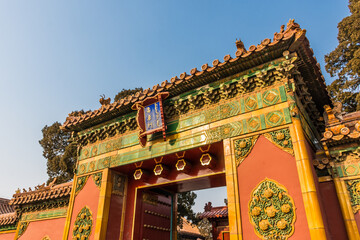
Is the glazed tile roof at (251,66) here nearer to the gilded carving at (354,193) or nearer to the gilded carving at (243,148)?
the gilded carving at (243,148)

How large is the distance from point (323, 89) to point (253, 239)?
14.2 feet

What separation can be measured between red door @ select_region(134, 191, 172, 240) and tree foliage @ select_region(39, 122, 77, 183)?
10.2m

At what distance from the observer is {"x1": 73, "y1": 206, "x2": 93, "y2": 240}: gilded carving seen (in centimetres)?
762

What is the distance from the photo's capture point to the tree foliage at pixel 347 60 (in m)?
11.1

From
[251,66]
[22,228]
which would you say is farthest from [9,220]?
[251,66]

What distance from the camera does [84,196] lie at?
825 centimetres

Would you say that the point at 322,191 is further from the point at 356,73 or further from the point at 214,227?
the point at 214,227

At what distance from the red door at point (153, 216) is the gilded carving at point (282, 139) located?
4.55m

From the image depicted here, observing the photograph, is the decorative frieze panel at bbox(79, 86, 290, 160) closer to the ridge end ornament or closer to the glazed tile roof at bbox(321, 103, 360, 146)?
the ridge end ornament

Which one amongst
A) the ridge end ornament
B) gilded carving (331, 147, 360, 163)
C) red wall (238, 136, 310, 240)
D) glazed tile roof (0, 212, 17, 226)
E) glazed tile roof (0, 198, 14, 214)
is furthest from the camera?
glazed tile roof (0, 198, 14, 214)

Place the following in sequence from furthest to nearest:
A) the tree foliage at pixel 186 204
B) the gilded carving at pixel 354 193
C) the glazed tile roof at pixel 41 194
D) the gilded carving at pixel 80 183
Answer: the tree foliage at pixel 186 204
the glazed tile roof at pixel 41 194
the gilded carving at pixel 80 183
the gilded carving at pixel 354 193

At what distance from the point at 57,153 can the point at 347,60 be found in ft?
60.9

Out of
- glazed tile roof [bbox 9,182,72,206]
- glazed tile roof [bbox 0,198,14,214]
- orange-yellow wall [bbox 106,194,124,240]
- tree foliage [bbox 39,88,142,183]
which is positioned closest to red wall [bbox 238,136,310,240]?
orange-yellow wall [bbox 106,194,124,240]

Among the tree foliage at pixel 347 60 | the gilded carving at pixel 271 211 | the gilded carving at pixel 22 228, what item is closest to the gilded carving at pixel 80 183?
the gilded carving at pixel 22 228
